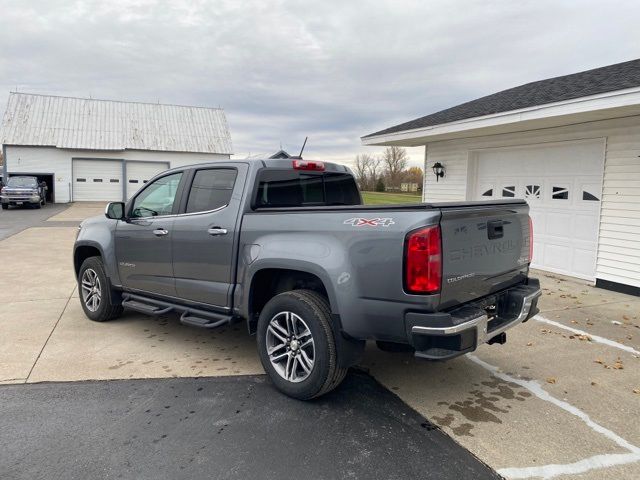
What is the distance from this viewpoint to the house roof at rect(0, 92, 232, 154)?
30.2 metres

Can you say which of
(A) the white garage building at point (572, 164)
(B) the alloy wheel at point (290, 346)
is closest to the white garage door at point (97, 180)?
(A) the white garage building at point (572, 164)

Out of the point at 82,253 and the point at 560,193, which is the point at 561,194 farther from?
the point at 82,253

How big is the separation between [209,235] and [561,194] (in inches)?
281

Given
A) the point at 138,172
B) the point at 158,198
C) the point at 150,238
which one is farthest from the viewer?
the point at 138,172

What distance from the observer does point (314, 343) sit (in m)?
3.45

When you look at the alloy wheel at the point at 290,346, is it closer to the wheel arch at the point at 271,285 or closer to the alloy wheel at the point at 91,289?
the wheel arch at the point at 271,285

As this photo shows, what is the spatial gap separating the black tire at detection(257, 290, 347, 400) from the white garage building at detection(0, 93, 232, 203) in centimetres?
2900

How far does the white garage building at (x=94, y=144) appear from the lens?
98.3ft

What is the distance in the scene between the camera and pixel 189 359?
455cm

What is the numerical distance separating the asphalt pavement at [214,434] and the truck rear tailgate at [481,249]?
974 mm

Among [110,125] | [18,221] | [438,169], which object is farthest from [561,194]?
[110,125]

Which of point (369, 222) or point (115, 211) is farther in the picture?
point (115, 211)

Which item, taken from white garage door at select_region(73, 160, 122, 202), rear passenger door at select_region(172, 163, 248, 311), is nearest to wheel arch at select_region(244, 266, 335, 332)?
rear passenger door at select_region(172, 163, 248, 311)

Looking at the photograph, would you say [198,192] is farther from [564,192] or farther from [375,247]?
[564,192]
